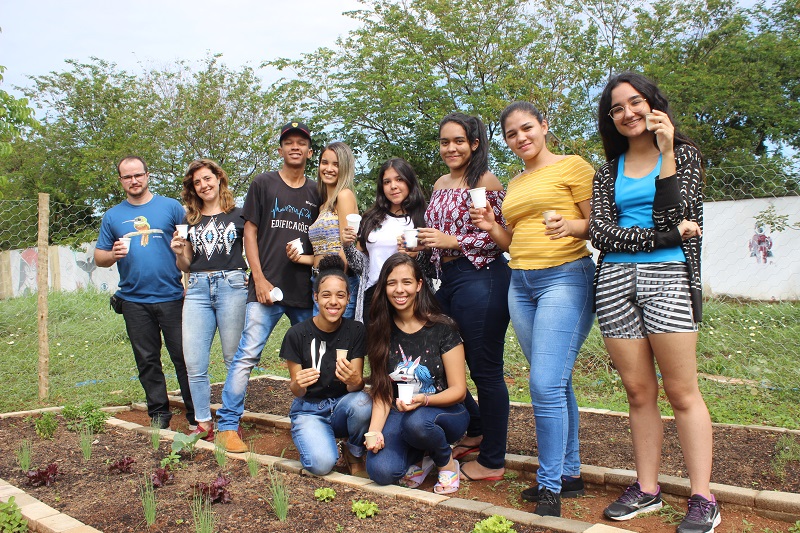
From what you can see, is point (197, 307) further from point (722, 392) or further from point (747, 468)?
point (722, 392)

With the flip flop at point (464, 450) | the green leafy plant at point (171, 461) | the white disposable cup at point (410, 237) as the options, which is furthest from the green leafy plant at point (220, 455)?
the white disposable cup at point (410, 237)

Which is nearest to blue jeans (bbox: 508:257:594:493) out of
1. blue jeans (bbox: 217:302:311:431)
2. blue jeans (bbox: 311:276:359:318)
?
blue jeans (bbox: 311:276:359:318)

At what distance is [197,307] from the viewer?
4.41 metres

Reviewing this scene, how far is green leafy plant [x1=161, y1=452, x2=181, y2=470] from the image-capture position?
12.1 feet

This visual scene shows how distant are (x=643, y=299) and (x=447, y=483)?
150 centimetres

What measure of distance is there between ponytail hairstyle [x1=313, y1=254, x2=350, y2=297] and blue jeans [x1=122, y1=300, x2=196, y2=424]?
4.94ft

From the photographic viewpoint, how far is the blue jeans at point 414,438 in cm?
338

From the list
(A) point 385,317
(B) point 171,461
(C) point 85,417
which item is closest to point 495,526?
(A) point 385,317

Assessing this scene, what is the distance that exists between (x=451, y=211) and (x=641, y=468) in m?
1.64

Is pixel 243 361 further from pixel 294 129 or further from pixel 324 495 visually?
pixel 294 129

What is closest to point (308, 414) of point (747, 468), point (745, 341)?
point (747, 468)

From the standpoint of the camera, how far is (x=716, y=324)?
7719 mm

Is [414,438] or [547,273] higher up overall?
[547,273]

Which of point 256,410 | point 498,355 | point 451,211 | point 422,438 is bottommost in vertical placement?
point 256,410
